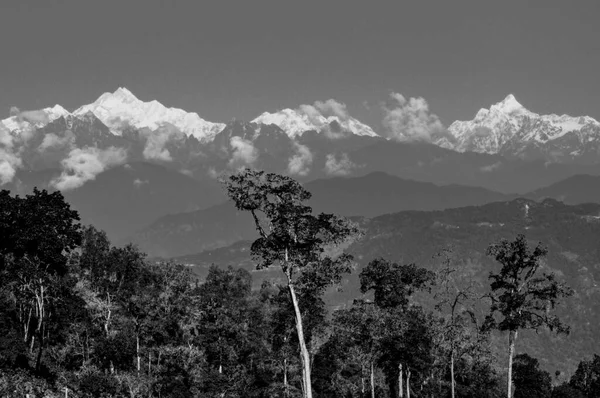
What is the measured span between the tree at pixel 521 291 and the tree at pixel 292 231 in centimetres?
1261

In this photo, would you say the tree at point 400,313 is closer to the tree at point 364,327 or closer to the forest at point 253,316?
the forest at point 253,316

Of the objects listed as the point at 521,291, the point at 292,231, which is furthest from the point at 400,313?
the point at 292,231

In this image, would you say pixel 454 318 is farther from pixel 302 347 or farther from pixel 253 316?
pixel 253 316

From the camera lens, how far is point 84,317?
92500 mm

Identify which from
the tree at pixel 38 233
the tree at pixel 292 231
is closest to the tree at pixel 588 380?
the tree at pixel 292 231

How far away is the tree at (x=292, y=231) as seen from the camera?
3975 cm

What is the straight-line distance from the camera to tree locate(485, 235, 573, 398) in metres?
46.0

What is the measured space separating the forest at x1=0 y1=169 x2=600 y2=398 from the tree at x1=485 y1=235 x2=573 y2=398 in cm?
13

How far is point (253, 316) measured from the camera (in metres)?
106

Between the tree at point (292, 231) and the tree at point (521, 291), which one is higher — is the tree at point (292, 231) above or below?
above

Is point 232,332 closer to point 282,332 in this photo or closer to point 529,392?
point 282,332

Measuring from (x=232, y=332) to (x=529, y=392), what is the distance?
227 feet

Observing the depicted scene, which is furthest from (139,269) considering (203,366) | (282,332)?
(282,332)

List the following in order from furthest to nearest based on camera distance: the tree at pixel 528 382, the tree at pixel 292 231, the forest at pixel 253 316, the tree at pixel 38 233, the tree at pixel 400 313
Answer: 1. the tree at pixel 528 382
2. the tree at pixel 400 313
3. the tree at pixel 38 233
4. the forest at pixel 253 316
5. the tree at pixel 292 231
